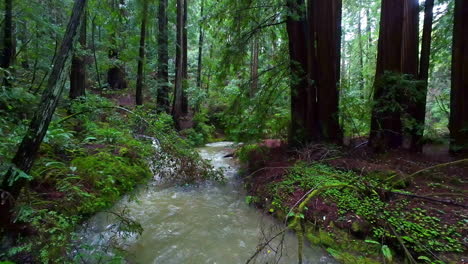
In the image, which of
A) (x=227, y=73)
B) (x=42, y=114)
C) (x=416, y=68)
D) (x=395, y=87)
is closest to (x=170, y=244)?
(x=42, y=114)

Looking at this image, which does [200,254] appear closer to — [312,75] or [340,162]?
[340,162]

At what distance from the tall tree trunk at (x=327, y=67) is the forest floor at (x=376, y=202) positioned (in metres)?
0.67

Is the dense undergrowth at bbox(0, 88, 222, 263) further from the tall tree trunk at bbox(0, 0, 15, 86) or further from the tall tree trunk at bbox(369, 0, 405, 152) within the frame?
the tall tree trunk at bbox(369, 0, 405, 152)

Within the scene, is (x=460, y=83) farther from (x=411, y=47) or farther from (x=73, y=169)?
(x=73, y=169)

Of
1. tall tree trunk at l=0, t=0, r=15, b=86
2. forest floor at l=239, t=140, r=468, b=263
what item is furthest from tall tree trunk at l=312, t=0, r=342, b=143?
tall tree trunk at l=0, t=0, r=15, b=86

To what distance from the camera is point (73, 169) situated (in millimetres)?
3594

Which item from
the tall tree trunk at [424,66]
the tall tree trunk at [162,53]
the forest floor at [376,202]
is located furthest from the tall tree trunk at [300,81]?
the tall tree trunk at [162,53]

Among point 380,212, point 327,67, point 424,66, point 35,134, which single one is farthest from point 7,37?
point 424,66

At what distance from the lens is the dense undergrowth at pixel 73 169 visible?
2.11 metres

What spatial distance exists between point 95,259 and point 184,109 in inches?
481

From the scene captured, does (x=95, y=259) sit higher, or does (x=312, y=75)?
(x=312, y=75)

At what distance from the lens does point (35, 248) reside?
6.68 feet

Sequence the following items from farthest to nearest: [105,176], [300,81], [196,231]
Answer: [300,81] → [105,176] → [196,231]

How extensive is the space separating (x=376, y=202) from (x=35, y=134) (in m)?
4.27
